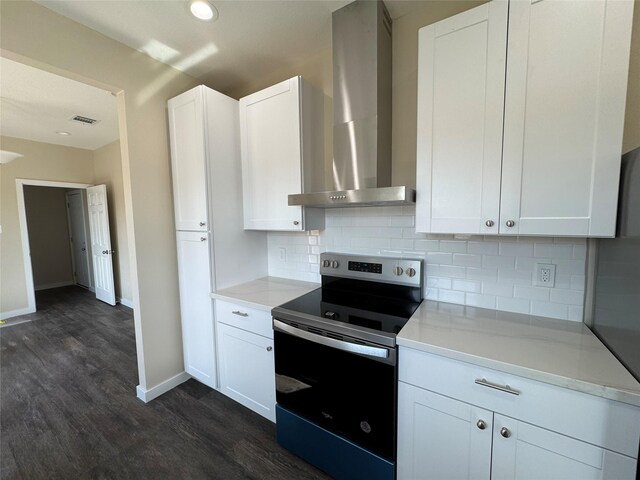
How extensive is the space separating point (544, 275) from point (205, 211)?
2124 mm

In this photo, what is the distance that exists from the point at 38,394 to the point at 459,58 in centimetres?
386

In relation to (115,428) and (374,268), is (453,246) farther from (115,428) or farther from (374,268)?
(115,428)

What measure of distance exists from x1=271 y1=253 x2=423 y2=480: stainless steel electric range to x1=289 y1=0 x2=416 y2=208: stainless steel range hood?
59cm

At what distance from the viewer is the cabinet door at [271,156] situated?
188 cm

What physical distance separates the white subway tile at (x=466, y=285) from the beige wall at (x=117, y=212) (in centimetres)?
473

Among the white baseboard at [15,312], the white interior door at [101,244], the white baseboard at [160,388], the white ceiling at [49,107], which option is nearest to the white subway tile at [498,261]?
the white baseboard at [160,388]

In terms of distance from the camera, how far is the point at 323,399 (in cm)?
146

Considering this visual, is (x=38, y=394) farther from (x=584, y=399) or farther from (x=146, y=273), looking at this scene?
(x=584, y=399)

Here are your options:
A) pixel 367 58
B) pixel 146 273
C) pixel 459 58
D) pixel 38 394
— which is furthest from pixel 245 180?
pixel 38 394

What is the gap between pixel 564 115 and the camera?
107 cm

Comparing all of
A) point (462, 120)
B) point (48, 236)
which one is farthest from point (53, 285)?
point (462, 120)

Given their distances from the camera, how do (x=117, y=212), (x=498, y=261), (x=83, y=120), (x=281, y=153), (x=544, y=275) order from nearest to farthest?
(x=544, y=275)
(x=498, y=261)
(x=281, y=153)
(x=83, y=120)
(x=117, y=212)

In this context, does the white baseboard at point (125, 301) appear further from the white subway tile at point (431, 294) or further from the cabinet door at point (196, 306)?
the white subway tile at point (431, 294)

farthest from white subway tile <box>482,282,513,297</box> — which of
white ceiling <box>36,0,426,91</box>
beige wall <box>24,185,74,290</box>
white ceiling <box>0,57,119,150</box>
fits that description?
beige wall <box>24,185,74,290</box>
